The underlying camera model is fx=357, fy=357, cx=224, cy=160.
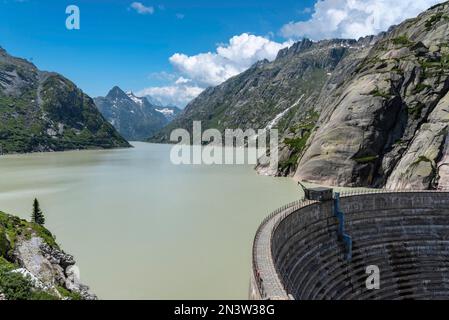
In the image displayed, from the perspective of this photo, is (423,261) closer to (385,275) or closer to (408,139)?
(385,275)

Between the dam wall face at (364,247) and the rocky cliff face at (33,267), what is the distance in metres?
14.4

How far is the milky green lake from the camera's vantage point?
33281mm

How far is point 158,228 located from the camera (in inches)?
1972

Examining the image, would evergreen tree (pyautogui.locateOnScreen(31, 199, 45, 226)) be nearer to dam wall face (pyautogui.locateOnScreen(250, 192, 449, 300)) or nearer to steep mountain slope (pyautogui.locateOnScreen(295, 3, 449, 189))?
dam wall face (pyautogui.locateOnScreen(250, 192, 449, 300))

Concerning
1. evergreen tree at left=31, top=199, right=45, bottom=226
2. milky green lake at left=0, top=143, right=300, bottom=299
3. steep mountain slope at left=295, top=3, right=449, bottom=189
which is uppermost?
steep mountain slope at left=295, top=3, right=449, bottom=189

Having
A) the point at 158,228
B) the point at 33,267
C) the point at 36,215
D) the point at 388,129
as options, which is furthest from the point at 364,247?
the point at 388,129

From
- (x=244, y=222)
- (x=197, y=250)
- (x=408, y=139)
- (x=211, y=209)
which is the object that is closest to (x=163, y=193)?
(x=211, y=209)

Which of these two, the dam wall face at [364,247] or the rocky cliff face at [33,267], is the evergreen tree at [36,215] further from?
the dam wall face at [364,247]

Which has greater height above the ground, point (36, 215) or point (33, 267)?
point (36, 215)

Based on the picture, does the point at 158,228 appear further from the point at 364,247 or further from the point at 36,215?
the point at 364,247

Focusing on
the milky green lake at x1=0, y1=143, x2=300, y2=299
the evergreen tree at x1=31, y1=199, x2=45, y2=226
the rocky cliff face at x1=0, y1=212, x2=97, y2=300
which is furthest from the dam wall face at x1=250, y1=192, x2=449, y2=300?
the evergreen tree at x1=31, y1=199, x2=45, y2=226

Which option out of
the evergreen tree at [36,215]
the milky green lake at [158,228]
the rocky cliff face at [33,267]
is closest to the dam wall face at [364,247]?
the milky green lake at [158,228]

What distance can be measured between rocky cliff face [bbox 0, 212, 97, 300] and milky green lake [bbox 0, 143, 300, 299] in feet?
9.38

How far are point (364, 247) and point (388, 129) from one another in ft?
194
